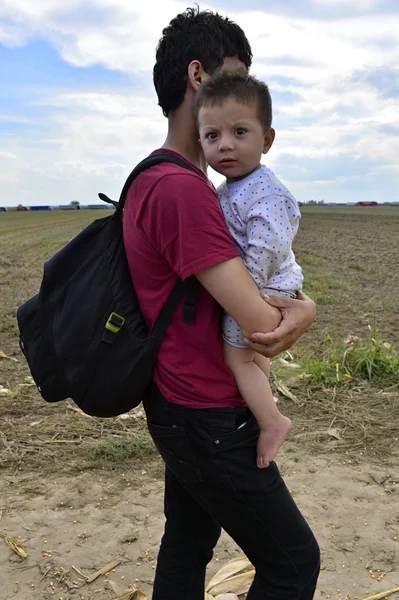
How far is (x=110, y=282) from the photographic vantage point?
1.83 meters

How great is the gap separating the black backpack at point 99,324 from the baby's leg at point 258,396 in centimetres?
20

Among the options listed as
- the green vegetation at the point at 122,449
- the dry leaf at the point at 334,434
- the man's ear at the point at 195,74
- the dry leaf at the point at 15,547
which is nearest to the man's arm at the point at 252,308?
the man's ear at the point at 195,74

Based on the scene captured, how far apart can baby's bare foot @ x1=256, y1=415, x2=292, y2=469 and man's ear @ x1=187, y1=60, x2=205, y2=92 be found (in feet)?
3.55

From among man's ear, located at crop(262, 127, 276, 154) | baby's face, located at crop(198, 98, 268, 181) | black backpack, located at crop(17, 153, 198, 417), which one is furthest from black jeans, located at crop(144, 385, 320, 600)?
man's ear, located at crop(262, 127, 276, 154)

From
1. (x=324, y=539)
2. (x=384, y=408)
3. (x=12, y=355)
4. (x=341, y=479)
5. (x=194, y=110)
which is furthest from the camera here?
(x=12, y=355)

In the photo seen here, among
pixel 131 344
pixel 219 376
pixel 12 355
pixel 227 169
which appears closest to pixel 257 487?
pixel 219 376

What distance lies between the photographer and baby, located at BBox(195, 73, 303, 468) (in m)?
1.76

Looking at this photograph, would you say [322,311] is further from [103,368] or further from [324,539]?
[103,368]

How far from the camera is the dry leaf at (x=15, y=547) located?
131 inches

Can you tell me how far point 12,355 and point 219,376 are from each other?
18.1 ft

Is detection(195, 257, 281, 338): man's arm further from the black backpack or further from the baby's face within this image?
the baby's face

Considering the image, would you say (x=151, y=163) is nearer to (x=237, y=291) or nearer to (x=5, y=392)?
(x=237, y=291)

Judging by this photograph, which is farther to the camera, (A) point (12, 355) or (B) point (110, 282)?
(A) point (12, 355)

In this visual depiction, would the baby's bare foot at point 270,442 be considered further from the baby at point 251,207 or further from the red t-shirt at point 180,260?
the red t-shirt at point 180,260
